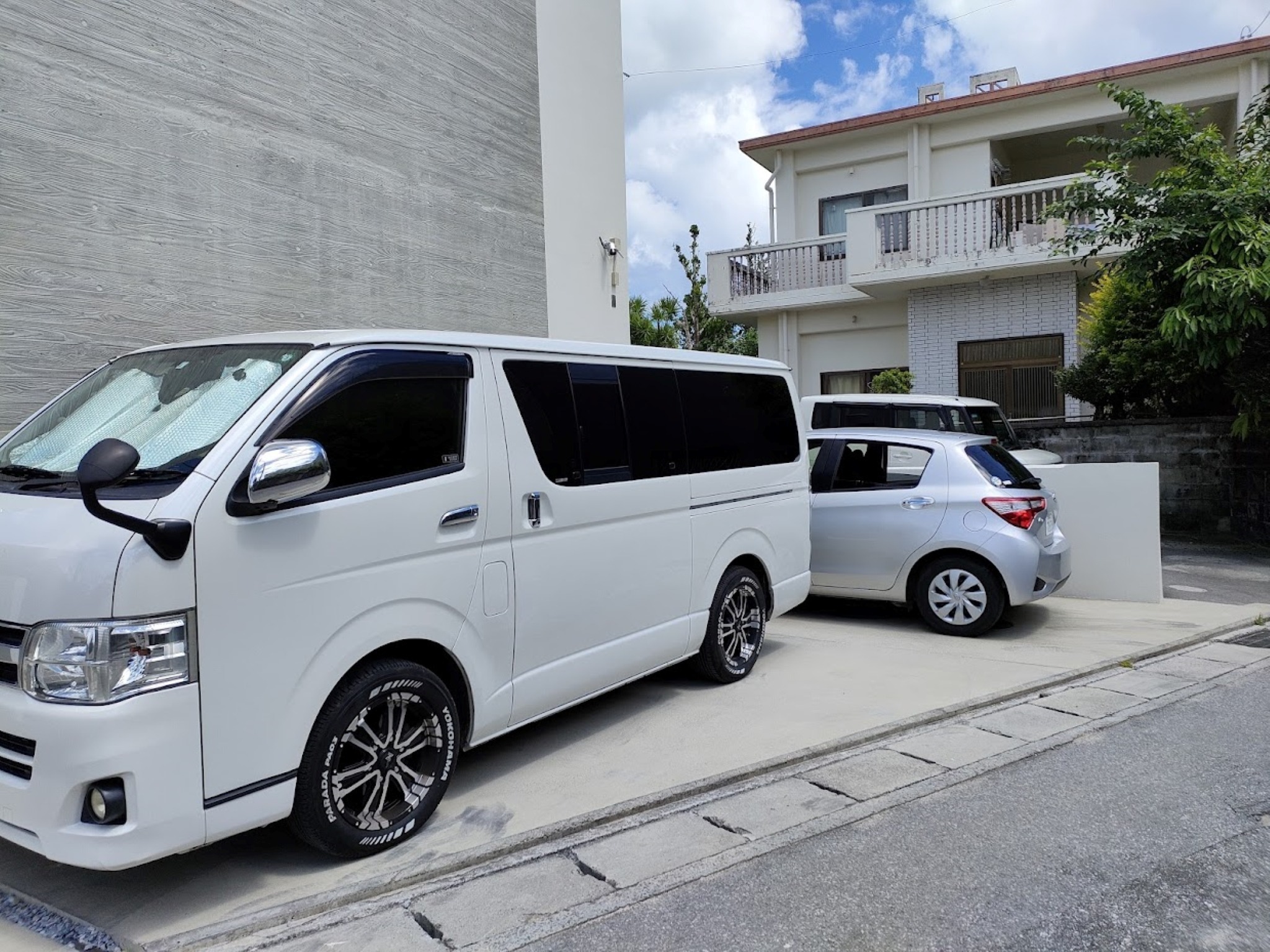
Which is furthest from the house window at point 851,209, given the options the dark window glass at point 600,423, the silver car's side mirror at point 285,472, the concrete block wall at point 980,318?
the silver car's side mirror at point 285,472

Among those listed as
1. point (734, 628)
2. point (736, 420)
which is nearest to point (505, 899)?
point (734, 628)

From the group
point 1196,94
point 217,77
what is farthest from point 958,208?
point 217,77

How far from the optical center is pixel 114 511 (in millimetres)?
2898

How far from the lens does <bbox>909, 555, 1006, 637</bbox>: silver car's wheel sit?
739cm

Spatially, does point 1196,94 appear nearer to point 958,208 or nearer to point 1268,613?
point 958,208

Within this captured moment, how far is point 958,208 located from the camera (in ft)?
53.0

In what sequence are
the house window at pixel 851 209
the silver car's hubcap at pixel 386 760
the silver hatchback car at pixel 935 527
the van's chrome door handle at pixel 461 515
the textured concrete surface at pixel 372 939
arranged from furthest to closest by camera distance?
1. the house window at pixel 851 209
2. the silver hatchback car at pixel 935 527
3. the van's chrome door handle at pixel 461 515
4. the silver car's hubcap at pixel 386 760
5. the textured concrete surface at pixel 372 939

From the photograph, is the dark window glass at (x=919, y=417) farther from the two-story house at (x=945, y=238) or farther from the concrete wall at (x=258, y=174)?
the two-story house at (x=945, y=238)

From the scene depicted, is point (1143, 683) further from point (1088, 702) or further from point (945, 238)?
point (945, 238)

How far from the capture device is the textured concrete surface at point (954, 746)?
4727mm

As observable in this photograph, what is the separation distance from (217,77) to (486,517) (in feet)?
15.7

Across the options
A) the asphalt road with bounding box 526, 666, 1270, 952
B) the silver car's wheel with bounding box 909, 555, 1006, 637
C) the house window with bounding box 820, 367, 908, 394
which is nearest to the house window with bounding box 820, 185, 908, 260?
the house window with bounding box 820, 367, 908, 394

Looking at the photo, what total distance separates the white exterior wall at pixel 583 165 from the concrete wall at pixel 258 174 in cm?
29

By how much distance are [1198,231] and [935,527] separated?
19.0 feet
